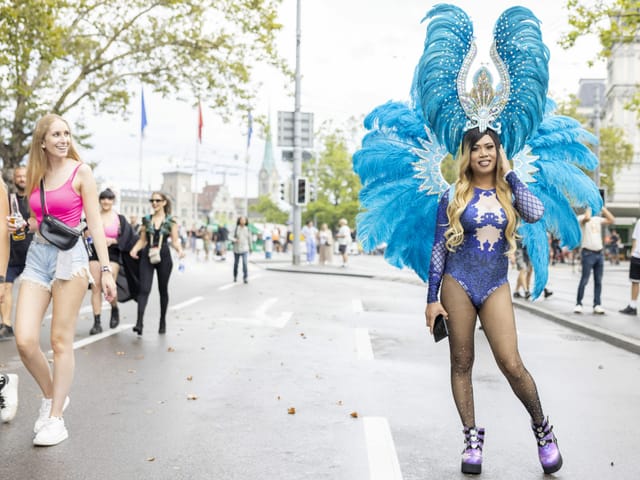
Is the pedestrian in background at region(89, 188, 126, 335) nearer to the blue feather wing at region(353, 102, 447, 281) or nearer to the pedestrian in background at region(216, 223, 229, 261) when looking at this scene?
the blue feather wing at region(353, 102, 447, 281)

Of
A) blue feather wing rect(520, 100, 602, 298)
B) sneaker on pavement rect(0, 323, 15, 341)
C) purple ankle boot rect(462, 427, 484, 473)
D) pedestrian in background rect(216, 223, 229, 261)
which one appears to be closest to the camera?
purple ankle boot rect(462, 427, 484, 473)

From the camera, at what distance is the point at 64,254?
472cm

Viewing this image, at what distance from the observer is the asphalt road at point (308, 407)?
429cm

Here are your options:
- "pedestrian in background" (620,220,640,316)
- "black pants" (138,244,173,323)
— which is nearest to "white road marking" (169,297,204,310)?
"black pants" (138,244,173,323)

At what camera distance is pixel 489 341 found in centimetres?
424

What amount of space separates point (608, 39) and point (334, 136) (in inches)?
2137

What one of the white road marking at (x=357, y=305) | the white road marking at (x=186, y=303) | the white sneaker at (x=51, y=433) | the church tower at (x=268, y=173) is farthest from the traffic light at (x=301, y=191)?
the church tower at (x=268, y=173)

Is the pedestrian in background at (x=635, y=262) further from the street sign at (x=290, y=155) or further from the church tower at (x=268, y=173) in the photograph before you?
the church tower at (x=268, y=173)

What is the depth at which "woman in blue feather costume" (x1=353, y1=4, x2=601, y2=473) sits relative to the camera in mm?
4219

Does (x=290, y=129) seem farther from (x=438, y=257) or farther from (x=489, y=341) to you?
(x=489, y=341)

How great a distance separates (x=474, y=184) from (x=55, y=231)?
2.54 m

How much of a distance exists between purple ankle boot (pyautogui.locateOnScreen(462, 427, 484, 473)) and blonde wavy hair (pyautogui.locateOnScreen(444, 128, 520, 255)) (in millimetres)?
1013

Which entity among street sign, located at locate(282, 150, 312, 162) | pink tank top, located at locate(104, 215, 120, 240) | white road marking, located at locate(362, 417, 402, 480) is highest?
street sign, located at locate(282, 150, 312, 162)

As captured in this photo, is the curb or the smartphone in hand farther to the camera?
the curb
